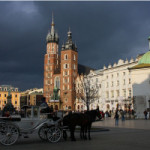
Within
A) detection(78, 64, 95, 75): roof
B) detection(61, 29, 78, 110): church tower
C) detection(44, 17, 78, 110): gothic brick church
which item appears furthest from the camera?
detection(78, 64, 95, 75): roof

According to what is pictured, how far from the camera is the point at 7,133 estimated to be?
10.5 metres

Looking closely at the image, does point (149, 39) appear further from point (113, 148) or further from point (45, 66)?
point (45, 66)

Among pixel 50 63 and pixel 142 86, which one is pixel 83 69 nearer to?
pixel 50 63

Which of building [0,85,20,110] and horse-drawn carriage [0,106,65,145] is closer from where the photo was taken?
horse-drawn carriage [0,106,65,145]

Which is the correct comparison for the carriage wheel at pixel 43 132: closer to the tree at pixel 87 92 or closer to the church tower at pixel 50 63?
the tree at pixel 87 92

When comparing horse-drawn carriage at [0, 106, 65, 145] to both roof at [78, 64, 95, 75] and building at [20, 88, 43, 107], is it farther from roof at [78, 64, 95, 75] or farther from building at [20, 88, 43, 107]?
building at [20, 88, 43, 107]

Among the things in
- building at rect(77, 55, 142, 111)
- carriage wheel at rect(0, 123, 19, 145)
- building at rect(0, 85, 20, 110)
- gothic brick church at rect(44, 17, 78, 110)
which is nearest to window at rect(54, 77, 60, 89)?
gothic brick church at rect(44, 17, 78, 110)

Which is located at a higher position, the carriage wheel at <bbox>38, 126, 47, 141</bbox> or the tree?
the tree

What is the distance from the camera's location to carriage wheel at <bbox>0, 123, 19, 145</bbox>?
10.5 metres

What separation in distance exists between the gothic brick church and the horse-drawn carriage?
75212mm

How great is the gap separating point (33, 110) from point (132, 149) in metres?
5.33

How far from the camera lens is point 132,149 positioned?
9.30 meters

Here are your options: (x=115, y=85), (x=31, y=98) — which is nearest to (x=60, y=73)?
(x=115, y=85)

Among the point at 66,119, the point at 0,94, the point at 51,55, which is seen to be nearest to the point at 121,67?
the point at 51,55
